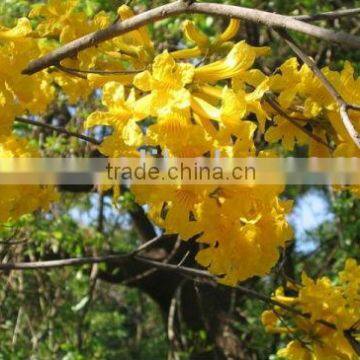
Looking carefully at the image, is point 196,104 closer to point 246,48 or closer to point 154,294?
point 246,48

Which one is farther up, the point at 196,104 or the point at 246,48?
the point at 246,48

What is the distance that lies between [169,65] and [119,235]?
5987 millimetres

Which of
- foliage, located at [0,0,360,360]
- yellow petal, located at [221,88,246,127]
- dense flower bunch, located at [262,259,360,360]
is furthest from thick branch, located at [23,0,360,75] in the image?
dense flower bunch, located at [262,259,360,360]

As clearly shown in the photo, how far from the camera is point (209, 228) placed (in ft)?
4.03

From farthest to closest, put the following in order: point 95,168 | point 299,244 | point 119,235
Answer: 1. point 119,235
2. point 299,244
3. point 95,168

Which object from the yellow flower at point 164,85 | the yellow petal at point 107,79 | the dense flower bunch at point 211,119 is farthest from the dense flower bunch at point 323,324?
the yellow flower at point 164,85

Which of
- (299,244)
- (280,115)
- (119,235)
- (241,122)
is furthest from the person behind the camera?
(119,235)

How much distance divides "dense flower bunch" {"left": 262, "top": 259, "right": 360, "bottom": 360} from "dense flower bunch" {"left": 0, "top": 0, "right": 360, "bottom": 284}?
76cm

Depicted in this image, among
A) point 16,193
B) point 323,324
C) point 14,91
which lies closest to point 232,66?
point 14,91

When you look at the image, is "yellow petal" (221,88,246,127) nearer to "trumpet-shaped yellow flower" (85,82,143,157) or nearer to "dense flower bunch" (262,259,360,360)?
"trumpet-shaped yellow flower" (85,82,143,157)

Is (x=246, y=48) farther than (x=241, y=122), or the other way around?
(x=246, y=48)

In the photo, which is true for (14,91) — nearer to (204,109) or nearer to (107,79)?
(107,79)

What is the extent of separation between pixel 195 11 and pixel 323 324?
1209mm

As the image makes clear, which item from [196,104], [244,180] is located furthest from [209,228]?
[196,104]
